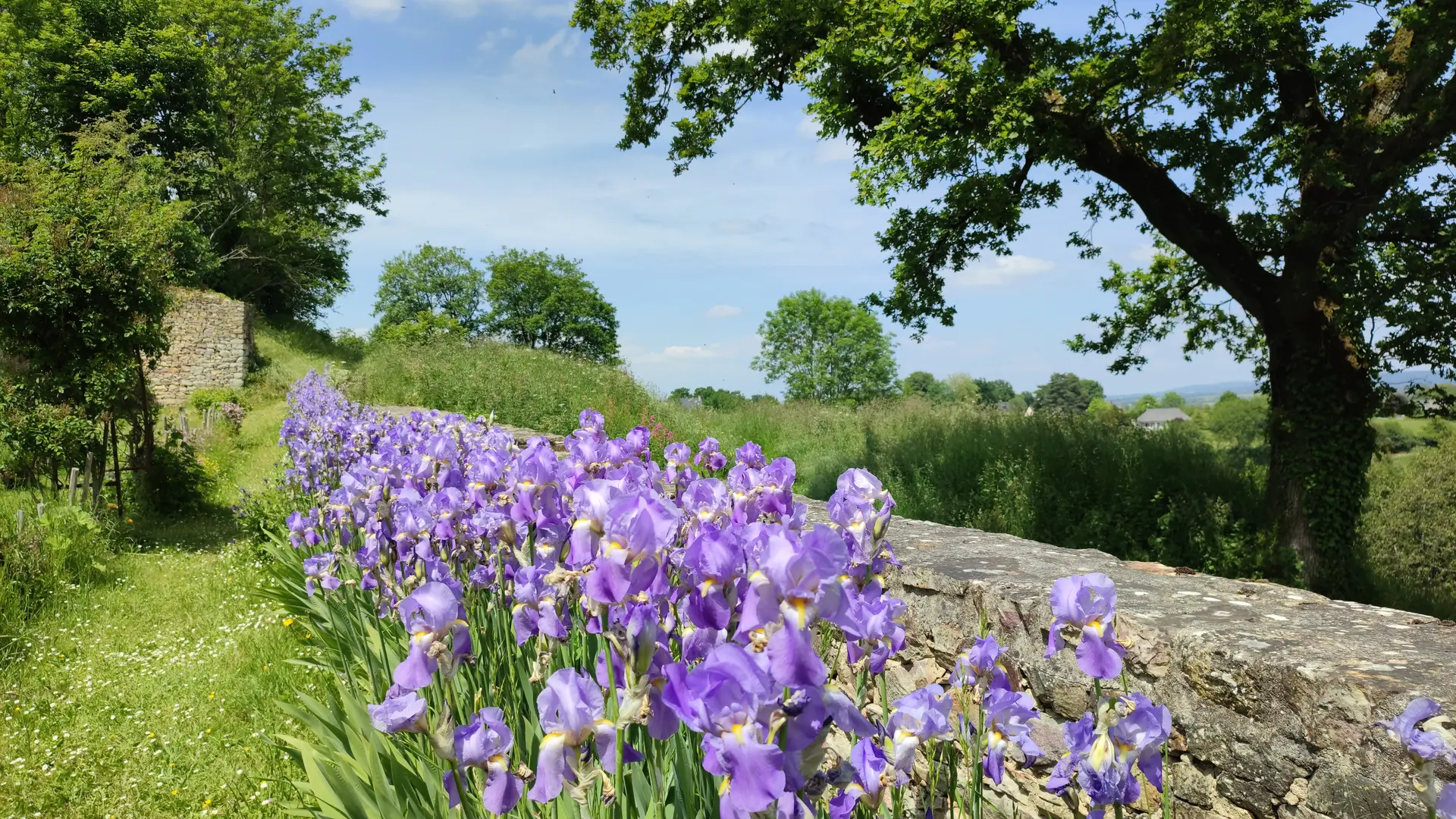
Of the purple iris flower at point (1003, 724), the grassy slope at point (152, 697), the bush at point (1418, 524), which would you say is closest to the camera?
the purple iris flower at point (1003, 724)

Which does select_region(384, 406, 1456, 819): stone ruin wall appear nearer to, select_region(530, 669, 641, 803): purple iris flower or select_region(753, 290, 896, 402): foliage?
select_region(530, 669, 641, 803): purple iris flower

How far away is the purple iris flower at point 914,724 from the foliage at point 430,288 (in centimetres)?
5195

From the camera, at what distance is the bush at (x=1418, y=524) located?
10.8 metres

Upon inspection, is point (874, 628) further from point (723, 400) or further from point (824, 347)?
point (824, 347)

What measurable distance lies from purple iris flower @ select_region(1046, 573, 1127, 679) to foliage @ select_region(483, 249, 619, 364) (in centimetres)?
5038

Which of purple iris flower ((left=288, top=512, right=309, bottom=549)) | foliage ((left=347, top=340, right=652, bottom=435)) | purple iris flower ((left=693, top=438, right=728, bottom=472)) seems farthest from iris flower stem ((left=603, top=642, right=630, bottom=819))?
foliage ((left=347, top=340, right=652, bottom=435))

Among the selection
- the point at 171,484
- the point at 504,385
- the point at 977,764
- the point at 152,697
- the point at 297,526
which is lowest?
the point at 152,697

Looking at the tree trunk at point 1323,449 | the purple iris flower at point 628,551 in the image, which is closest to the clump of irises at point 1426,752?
the purple iris flower at point 628,551

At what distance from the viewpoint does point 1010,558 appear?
10.6ft

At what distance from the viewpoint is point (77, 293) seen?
8.04m

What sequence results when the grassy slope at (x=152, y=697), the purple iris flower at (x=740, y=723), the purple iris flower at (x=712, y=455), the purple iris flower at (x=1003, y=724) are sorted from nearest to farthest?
the purple iris flower at (x=740, y=723) < the purple iris flower at (x=1003, y=724) < the purple iris flower at (x=712, y=455) < the grassy slope at (x=152, y=697)

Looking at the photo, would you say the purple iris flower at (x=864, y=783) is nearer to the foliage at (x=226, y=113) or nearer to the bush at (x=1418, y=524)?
the bush at (x=1418, y=524)

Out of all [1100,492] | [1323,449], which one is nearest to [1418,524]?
[1323,449]

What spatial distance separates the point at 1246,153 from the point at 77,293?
40.3 feet
